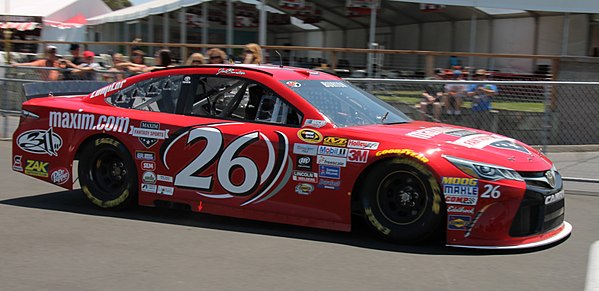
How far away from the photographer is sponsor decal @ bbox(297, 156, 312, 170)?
5.47 meters

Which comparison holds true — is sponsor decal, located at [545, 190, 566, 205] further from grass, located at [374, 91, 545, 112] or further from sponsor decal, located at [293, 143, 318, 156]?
grass, located at [374, 91, 545, 112]

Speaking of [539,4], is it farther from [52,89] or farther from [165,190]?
[165,190]

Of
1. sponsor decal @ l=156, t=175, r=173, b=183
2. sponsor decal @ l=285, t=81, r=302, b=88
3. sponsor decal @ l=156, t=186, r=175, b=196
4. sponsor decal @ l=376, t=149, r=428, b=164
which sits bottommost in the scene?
sponsor decal @ l=156, t=186, r=175, b=196

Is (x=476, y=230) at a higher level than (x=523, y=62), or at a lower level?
lower

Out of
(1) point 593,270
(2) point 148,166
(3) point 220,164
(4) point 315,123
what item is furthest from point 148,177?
(1) point 593,270

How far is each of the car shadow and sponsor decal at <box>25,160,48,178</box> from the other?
32 cm

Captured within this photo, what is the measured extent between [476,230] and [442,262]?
0.38 metres

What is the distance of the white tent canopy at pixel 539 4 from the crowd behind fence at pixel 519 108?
40.2 feet

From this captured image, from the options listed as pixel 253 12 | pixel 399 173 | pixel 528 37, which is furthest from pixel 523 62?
pixel 253 12

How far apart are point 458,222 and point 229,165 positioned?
6.64ft

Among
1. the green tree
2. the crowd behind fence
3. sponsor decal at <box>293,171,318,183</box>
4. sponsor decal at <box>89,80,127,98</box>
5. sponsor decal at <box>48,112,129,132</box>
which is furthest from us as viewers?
the green tree

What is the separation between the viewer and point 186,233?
5715 mm

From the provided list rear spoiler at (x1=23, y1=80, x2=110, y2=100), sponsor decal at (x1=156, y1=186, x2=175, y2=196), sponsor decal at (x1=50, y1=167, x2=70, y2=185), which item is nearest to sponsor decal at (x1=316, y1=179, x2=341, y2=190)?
sponsor decal at (x1=156, y1=186, x2=175, y2=196)

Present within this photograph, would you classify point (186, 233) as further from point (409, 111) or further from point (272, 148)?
point (409, 111)
